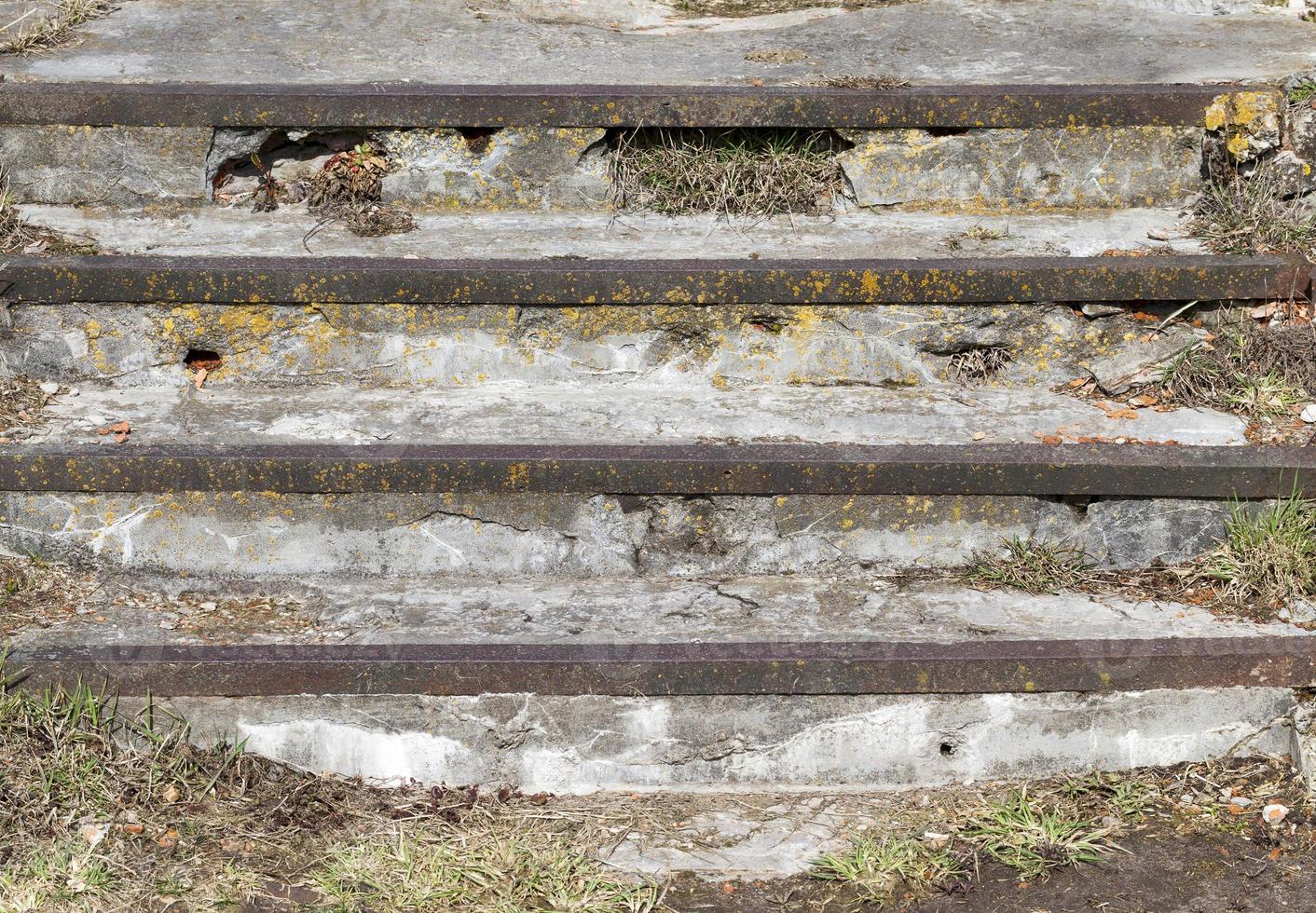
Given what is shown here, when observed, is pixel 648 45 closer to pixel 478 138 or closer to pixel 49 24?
pixel 478 138

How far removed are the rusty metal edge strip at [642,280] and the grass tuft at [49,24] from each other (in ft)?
4.09

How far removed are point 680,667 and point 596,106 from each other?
1.88m

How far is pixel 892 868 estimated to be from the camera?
2.91m

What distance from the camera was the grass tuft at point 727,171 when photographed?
4.17m

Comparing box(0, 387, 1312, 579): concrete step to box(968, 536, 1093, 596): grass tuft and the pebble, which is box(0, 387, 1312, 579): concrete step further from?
the pebble

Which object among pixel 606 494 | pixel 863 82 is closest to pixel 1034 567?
pixel 606 494

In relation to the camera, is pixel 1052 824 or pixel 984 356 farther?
pixel 984 356

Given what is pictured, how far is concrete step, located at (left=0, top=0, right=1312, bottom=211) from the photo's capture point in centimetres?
402

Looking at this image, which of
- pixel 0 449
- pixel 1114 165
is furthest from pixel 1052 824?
pixel 0 449

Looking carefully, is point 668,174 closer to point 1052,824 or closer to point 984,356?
Answer: point 984,356

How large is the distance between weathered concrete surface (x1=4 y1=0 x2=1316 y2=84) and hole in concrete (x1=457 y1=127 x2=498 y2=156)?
285 millimetres

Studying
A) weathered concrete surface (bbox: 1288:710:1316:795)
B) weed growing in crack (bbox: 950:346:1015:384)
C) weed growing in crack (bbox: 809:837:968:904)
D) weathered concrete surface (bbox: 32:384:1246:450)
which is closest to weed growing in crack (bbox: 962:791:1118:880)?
weed growing in crack (bbox: 809:837:968:904)

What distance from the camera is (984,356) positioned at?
3.83 m

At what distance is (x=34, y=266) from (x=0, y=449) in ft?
1.88
